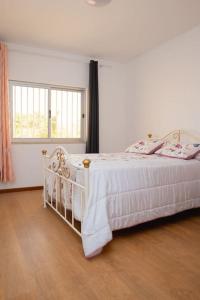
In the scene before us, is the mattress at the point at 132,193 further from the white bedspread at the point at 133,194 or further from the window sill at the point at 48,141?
the window sill at the point at 48,141

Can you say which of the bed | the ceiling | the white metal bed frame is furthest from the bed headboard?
the ceiling

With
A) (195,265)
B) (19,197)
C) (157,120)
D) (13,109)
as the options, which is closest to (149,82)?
(157,120)

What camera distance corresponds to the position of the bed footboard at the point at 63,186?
2.04 meters

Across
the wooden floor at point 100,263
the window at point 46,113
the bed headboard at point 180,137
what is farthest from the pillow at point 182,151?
the window at point 46,113

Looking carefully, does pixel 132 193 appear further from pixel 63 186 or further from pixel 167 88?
pixel 167 88

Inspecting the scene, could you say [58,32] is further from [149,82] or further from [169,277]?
[169,277]

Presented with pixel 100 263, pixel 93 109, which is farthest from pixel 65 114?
pixel 100 263

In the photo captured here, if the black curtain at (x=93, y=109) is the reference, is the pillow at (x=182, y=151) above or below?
below

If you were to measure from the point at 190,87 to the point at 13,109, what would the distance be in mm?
2872

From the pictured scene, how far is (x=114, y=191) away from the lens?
2.12 m

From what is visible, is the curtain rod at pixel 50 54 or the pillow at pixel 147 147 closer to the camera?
the pillow at pixel 147 147

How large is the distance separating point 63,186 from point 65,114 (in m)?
2.21

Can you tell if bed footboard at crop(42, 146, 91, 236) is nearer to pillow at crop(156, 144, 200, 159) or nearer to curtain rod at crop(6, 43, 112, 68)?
pillow at crop(156, 144, 200, 159)

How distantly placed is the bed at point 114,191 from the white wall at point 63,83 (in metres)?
1.24
